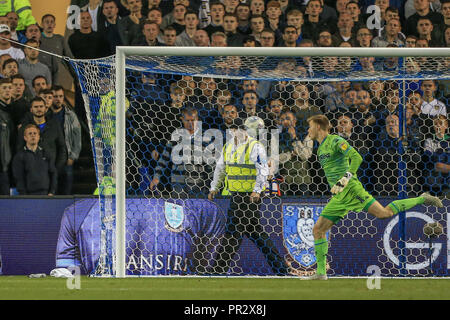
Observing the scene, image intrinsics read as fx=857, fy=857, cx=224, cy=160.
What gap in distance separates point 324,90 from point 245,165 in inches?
55.2

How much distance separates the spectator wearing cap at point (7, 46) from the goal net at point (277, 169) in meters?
1.82

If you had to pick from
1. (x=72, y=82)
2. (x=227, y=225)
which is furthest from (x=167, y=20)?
(x=227, y=225)

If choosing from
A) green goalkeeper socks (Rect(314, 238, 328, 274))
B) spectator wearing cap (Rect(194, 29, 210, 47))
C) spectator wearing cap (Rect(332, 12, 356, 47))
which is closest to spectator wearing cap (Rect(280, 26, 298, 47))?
spectator wearing cap (Rect(332, 12, 356, 47))

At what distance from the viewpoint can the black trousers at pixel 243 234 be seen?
947cm

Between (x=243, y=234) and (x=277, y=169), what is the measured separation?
832mm

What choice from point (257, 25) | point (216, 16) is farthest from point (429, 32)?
point (216, 16)

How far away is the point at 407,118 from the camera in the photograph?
377 inches

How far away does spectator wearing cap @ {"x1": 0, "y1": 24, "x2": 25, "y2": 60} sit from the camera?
10.9 meters

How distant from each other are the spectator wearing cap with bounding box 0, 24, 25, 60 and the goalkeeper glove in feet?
15.3

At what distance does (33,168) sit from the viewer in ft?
32.7

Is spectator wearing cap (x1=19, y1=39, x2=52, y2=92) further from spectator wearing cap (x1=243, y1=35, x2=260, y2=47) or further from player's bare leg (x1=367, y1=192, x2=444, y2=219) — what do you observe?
player's bare leg (x1=367, y1=192, x2=444, y2=219)

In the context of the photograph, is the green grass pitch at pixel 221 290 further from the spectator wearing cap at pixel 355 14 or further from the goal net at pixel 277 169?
the spectator wearing cap at pixel 355 14

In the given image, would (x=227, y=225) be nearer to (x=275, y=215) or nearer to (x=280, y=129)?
(x=275, y=215)

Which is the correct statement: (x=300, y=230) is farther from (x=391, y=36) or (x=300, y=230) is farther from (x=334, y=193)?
(x=391, y=36)
